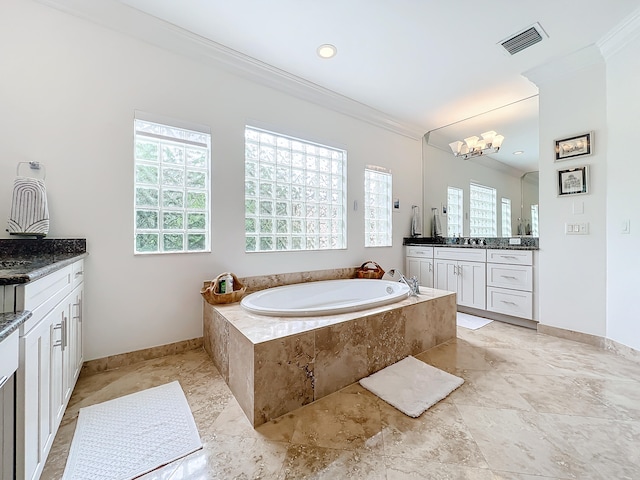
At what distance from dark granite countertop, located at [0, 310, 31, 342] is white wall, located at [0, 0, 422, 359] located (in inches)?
49.3

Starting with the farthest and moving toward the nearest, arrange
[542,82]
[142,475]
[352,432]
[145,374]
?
[542,82], [145,374], [352,432], [142,475]

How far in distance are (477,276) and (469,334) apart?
2.70 ft

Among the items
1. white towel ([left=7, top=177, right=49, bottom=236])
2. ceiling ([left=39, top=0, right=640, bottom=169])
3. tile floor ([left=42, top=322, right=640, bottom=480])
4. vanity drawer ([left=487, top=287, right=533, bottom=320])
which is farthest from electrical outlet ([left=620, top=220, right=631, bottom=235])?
white towel ([left=7, top=177, right=49, bottom=236])

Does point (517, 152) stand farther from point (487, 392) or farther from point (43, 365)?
point (43, 365)

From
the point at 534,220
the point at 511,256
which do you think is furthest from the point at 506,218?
the point at 511,256

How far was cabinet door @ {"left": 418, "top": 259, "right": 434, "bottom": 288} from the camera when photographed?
353cm

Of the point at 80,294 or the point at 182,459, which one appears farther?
the point at 80,294

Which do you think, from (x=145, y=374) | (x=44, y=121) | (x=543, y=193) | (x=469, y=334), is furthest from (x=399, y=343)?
(x=44, y=121)

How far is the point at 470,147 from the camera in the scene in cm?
355

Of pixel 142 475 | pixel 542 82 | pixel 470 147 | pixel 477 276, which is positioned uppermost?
pixel 542 82

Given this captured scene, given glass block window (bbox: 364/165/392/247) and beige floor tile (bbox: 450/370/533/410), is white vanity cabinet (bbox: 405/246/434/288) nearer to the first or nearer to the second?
glass block window (bbox: 364/165/392/247)

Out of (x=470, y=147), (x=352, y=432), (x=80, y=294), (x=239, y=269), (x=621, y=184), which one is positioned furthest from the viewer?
(x=470, y=147)

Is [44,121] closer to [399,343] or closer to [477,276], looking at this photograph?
[399,343]

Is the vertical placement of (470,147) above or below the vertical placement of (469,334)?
above
